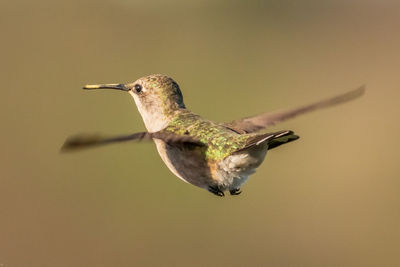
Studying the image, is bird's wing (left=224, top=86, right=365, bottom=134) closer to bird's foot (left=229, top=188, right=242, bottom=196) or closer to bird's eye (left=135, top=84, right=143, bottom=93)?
bird's foot (left=229, top=188, right=242, bottom=196)

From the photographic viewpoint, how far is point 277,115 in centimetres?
232

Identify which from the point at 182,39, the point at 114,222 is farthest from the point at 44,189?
the point at 182,39

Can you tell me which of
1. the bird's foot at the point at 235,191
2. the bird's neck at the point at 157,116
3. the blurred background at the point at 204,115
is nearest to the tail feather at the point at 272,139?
the bird's foot at the point at 235,191

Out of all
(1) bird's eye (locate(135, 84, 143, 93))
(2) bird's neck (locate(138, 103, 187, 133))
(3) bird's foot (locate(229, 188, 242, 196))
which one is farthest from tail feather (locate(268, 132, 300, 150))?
(1) bird's eye (locate(135, 84, 143, 93))

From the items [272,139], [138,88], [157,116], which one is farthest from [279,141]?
[138,88]

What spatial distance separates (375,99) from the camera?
470 inches

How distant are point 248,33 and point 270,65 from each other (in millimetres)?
842

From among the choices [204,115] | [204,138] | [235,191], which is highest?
[204,115]

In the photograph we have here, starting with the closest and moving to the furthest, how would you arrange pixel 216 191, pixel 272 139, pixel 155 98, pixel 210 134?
pixel 272 139 → pixel 216 191 → pixel 210 134 → pixel 155 98

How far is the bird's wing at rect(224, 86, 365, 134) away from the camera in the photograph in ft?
6.09

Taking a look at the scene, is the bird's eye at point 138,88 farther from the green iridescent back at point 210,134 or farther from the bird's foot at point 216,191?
the bird's foot at point 216,191

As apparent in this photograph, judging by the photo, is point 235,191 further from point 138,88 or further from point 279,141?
point 138,88

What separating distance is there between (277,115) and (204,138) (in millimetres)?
301

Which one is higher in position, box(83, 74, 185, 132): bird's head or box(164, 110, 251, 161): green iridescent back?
box(83, 74, 185, 132): bird's head
